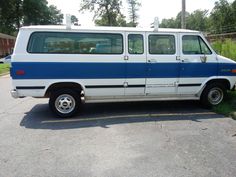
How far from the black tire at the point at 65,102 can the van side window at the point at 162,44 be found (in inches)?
89.5

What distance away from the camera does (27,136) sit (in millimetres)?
5441

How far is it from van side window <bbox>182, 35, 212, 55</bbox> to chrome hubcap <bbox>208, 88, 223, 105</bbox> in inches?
43.5

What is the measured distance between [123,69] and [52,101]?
1947 millimetres

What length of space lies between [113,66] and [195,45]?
2335 millimetres

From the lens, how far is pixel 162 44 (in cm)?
689

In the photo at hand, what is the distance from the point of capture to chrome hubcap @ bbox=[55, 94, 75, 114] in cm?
659

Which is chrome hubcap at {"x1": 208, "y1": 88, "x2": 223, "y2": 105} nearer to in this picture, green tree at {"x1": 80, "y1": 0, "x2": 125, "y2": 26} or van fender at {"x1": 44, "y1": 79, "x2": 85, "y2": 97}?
van fender at {"x1": 44, "y1": 79, "x2": 85, "y2": 97}

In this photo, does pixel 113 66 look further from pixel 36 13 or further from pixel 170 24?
pixel 170 24

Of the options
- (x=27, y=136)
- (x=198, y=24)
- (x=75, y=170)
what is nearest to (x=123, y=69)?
(x=27, y=136)

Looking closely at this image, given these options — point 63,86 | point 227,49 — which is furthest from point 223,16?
point 63,86

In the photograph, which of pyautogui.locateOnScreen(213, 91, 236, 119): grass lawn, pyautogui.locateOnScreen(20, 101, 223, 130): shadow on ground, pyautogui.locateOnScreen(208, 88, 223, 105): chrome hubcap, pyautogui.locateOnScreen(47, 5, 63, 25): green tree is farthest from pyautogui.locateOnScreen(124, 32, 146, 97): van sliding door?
pyautogui.locateOnScreen(47, 5, 63, 25): green tree

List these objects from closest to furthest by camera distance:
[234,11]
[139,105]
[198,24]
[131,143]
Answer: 1. [131,143]
2. [139,105]
3. [234,11]
4. [198,24]

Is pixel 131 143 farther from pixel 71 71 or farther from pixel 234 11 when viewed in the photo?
pixel 234 11

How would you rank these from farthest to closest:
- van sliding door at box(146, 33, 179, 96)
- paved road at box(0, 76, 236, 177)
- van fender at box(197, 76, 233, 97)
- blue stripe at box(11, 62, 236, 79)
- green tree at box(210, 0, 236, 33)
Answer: green tree at box(210, 0, 236, 33) → van fender at box(197, 76, 233, 97) → van sliding door at box(146, 33, 179, 96) → blue stripe at box(11, 62, 236, 79) → paved road at box(0, 76, 236, 177)
